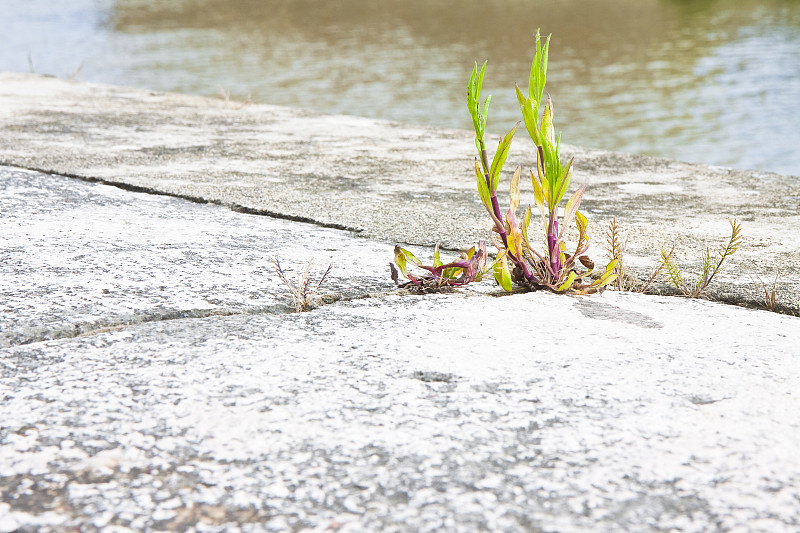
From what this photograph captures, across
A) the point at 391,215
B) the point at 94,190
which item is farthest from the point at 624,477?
the point at 94,190

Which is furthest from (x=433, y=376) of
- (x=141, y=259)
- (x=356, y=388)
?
(x=141, y=259)

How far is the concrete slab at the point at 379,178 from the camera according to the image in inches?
75.7

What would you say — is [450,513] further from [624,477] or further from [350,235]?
[350,235]

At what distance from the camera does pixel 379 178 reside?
8.26ft

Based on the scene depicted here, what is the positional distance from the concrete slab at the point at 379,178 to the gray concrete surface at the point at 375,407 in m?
0.40

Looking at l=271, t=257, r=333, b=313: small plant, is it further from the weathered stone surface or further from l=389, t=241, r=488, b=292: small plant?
l=389, t=241, r=488, b=292: small plant

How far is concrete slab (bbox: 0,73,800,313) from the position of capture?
1.92 m

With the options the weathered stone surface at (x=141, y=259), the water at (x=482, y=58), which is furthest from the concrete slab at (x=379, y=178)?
the water at (x=482, y=58)

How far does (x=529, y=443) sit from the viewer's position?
3.20 feet

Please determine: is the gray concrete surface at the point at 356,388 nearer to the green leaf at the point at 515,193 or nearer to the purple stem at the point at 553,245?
the purple stem at the point at 553,245

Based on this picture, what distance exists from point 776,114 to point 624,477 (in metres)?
6.14

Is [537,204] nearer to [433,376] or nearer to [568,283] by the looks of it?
[568,283]

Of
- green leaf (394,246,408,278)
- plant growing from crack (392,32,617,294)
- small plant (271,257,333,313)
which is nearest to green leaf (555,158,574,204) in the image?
plant growing from crack (392,32,617,294)

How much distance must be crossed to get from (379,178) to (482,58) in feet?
22.5
